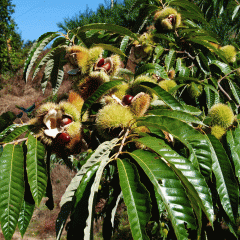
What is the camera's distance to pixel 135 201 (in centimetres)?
49

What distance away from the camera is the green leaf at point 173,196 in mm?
471

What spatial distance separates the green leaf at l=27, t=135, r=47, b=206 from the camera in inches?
25.2

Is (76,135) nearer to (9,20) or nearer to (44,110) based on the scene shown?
(44,110)

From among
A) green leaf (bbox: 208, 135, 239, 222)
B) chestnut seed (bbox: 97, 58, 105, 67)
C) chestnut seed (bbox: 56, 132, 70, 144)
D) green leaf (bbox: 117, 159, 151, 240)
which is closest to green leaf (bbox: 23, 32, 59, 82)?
chestnut seed (bbox: 97, 58, 105, 67)

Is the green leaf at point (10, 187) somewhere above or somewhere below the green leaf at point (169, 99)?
below

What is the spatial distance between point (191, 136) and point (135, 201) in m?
0.28

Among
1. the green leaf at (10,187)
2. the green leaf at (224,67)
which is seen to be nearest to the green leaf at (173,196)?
the green leaf at (10,187)

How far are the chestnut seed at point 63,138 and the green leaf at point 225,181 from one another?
1.74 feet

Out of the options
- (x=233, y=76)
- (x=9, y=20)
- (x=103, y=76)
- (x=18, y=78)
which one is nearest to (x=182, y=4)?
(x=233, y=76)

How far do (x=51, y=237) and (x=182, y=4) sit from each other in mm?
4867

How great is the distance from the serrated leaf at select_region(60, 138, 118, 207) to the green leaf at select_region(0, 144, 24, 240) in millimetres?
127

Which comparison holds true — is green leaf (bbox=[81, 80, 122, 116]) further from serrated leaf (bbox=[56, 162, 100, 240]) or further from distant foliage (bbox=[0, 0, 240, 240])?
serrated leaf (bbox=[56, 162, 100, 240])

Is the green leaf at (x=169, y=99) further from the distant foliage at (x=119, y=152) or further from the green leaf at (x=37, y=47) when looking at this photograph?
the green leaf at (x=37, y=47)

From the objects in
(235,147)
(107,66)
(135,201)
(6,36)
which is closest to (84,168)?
(135,201)
